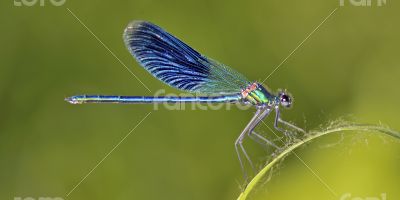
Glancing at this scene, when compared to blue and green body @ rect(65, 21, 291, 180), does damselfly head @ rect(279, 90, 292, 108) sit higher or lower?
lower

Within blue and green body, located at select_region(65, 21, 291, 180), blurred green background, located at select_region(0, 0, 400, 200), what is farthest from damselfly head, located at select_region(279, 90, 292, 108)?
blurred green background, located at select_region(0, 0, 400, 200)

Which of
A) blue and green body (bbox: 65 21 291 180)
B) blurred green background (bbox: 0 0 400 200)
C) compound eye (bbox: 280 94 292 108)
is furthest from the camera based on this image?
blurred green background (bbox: 0 0 400 200)

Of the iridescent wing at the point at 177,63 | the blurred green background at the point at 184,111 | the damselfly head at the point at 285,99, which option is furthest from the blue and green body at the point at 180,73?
the blurred green background at the point at 184,111

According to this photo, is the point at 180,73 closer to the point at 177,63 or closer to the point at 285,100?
the point at 177,63

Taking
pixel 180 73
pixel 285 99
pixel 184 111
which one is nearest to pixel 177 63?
pixel 180 73

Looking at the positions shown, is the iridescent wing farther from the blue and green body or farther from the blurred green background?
the blurred green background

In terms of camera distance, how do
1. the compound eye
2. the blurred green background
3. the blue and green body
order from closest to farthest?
the compound eye
the blue and green body
the blurred green background

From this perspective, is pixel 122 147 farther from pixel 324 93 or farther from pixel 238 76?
pixel 324 93
